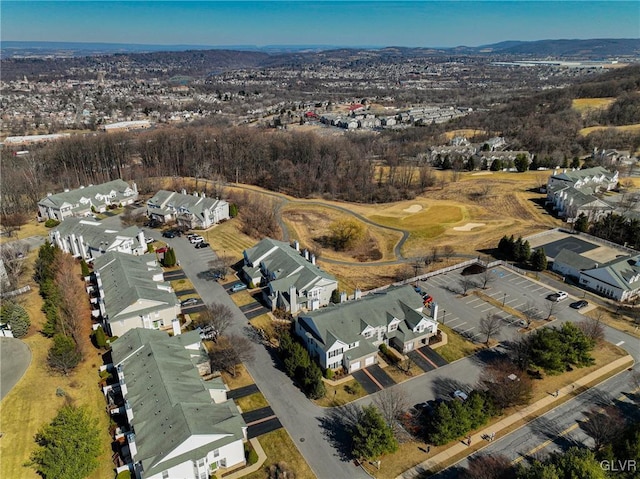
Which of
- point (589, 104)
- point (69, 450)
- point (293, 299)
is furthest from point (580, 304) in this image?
point (589, 104)

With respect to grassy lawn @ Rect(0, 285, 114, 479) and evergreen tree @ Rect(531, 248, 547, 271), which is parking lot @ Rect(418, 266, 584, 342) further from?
grassy lawn @ Rect(0, 285, 114, 479)

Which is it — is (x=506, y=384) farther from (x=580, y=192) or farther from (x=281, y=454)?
(x=580, y=192)

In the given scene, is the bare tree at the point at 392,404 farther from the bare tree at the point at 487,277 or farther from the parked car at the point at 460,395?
the bare tree at the point at 487,277

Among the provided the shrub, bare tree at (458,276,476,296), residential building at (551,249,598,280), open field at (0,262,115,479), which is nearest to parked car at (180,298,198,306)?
open field at (0,262,115,479)

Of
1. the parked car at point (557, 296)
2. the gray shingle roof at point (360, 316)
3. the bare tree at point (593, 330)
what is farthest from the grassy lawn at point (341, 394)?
the parked car at point (557, 296)

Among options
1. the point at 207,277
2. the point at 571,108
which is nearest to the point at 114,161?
the point at 207,277

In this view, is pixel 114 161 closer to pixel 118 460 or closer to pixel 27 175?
pixel 27 175
